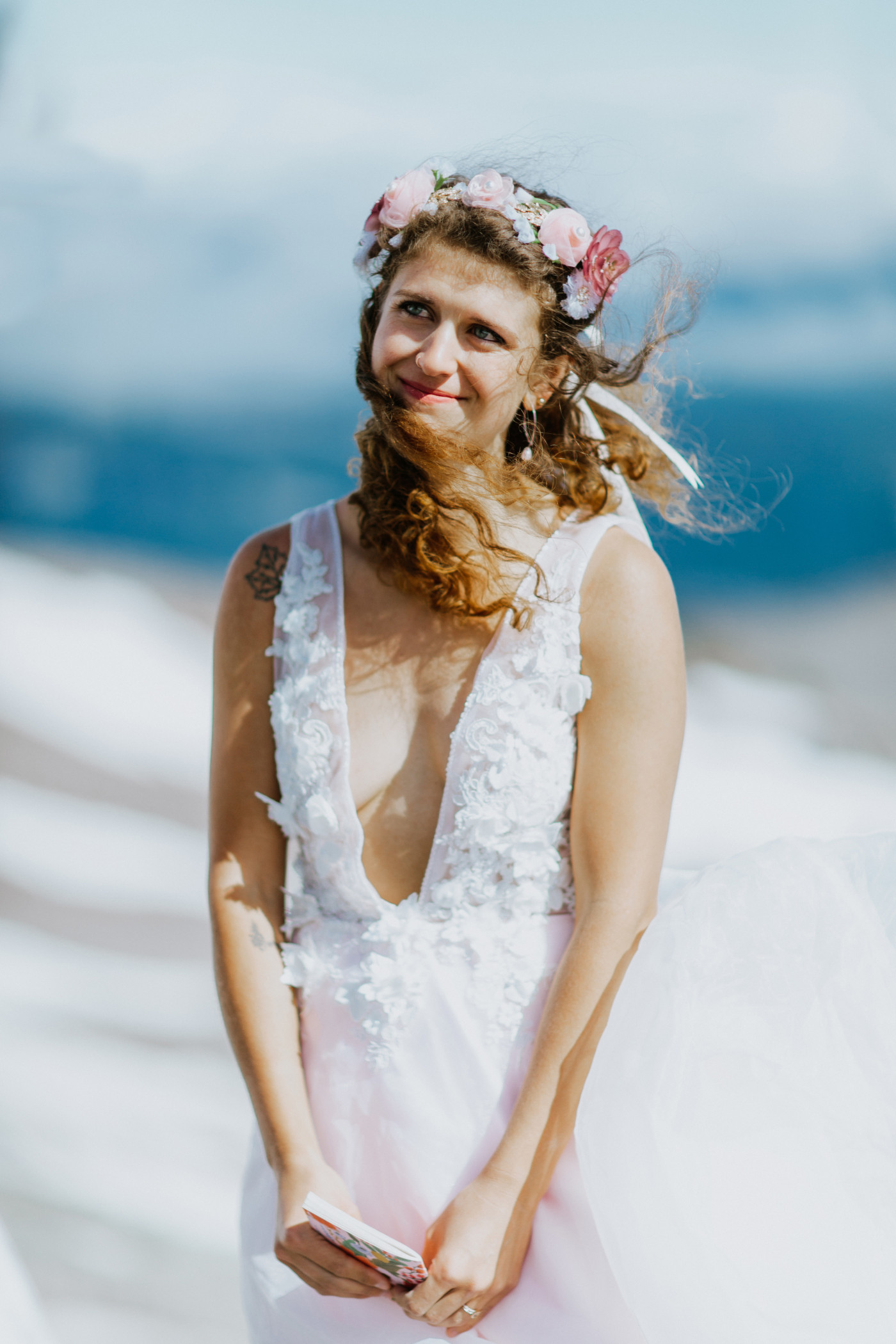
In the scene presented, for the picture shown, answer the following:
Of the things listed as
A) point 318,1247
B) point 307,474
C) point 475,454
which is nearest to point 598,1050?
point 318,1247

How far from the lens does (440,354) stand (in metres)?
1.03

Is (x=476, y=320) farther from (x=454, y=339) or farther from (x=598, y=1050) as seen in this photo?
(x=598, y=1050)

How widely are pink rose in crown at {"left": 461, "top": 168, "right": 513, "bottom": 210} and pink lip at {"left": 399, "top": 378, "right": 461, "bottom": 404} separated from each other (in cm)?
19

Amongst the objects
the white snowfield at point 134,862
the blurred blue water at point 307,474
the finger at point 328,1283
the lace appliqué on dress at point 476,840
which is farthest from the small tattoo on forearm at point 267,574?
the blurred blue water at point 307,474

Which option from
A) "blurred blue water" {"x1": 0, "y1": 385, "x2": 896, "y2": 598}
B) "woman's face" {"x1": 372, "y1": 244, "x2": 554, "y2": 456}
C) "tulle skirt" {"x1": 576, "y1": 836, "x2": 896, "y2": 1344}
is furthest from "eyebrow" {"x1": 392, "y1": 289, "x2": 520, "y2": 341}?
"blurred blue water" {"x1": 0, "y1": 385, "x2": 896, "y2": 598}

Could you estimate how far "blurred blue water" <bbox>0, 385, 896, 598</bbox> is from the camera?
2.67 meters

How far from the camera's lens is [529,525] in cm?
114

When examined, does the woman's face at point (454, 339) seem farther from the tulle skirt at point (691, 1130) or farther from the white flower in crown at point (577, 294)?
the tulle skirt at point (691, 1130)

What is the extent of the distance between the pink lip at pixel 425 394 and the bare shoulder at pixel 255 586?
0.77 feet

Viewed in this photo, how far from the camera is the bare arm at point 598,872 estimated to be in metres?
0.97

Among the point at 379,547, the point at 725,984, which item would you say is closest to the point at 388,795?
the point at 379,547

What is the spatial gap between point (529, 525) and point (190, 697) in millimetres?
2075

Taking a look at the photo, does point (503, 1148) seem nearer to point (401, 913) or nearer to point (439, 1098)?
point (439, 1098)

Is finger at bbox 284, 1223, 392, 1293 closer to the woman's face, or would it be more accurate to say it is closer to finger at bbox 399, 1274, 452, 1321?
finger at bbox 399, 1274, 452, 1321
